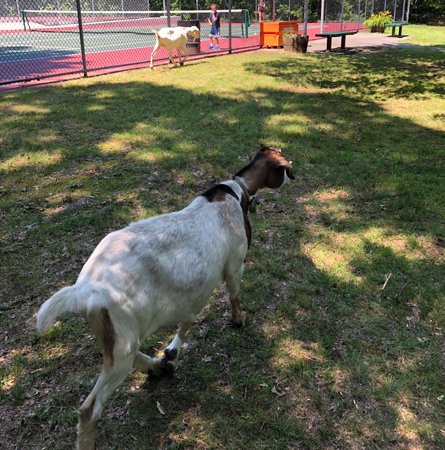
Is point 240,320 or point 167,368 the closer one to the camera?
point 167,368

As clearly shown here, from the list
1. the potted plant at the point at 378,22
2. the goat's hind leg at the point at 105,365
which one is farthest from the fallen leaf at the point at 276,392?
the potted plant at the point at 378,22

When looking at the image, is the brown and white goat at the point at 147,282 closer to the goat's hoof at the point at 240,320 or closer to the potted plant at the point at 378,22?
the goat's hoof at the point at 240,320

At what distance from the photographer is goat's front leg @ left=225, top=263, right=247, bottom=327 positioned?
118 inches

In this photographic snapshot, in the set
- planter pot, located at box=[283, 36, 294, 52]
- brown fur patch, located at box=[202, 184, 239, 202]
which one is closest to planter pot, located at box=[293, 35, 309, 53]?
planter pot, located at box=[283, 36, 294, 52]

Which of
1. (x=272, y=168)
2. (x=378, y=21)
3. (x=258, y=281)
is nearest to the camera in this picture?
(x=272, y=168)

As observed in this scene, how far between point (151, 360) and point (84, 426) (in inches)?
25.0

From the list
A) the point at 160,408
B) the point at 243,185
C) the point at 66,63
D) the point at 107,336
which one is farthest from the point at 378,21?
the point at 107,336

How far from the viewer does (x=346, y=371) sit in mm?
2988

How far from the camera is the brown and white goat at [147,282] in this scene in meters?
2.10

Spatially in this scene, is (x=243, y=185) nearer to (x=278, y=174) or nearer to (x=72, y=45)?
(x=278, y=174)

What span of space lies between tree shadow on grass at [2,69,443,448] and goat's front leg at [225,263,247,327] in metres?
0.09

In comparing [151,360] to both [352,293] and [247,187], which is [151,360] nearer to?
[247,187]

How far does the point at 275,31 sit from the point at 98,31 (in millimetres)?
9630

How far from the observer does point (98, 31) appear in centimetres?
2244
